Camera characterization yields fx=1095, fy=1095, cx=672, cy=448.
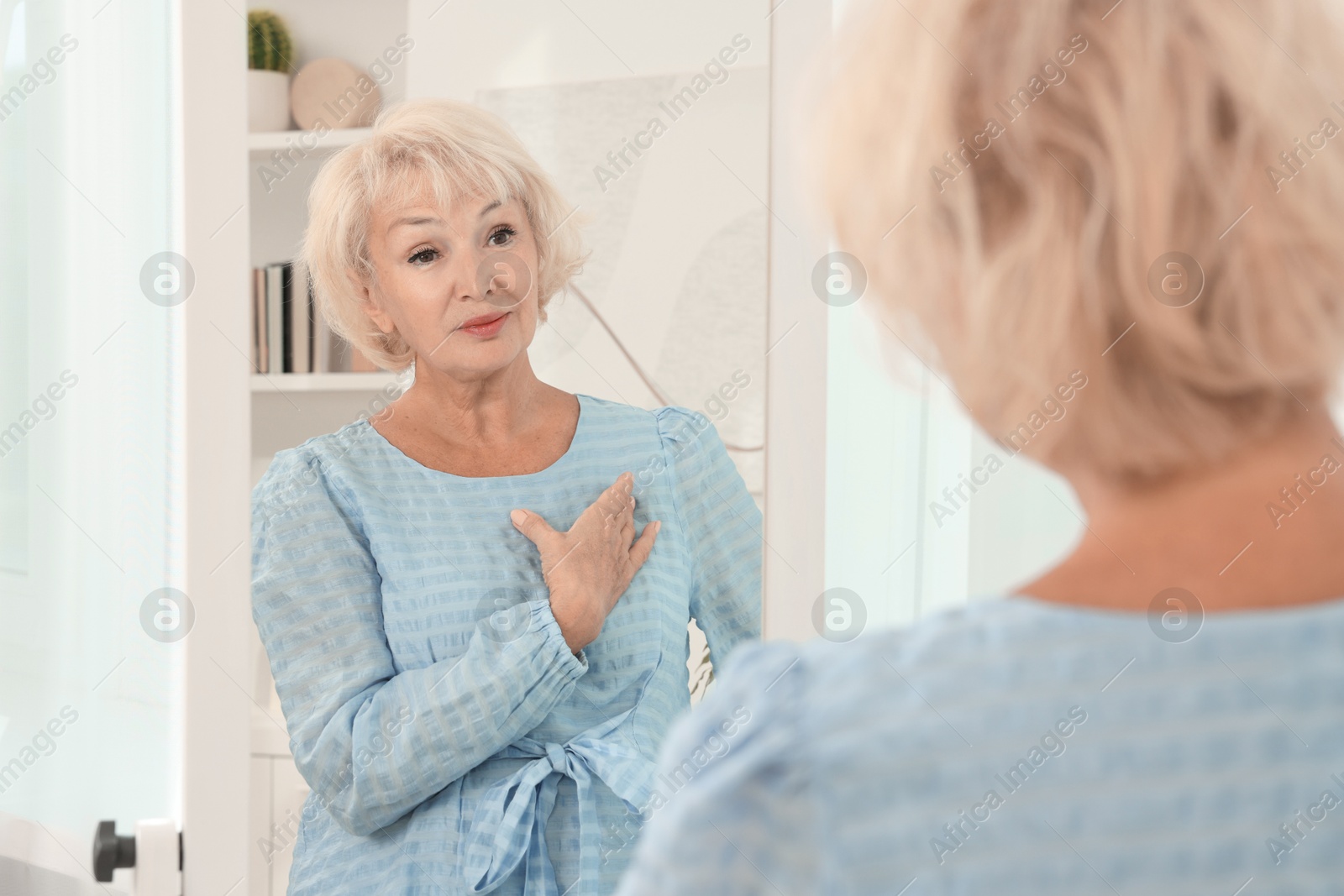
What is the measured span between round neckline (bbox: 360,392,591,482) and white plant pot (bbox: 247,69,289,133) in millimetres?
322

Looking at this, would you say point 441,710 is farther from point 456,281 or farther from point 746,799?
point 746,799

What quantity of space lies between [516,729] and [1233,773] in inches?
26.7

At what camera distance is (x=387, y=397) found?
3.49 feet

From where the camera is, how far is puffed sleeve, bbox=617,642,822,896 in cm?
41

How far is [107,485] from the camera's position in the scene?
3.97 feet

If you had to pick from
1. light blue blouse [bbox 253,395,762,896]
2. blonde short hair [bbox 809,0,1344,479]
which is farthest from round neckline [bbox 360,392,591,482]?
blonde short hair [bbox 809,0,1344,479]

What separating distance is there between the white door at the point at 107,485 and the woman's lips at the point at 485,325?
303mm

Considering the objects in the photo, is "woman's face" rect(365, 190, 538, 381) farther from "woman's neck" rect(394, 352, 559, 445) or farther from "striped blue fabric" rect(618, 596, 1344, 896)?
"striped blue fabric" rect(618, 596, 1344, 896)

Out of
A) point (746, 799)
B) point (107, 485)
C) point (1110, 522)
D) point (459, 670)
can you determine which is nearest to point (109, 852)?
point (107, 485)

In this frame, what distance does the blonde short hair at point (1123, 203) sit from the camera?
0.42 meters

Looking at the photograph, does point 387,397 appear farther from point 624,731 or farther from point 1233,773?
point 1233,773

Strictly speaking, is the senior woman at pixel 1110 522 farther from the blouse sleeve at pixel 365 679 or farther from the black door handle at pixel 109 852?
the black door handle at pixel 109 852

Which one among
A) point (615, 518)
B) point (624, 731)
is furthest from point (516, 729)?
point (615, 518)

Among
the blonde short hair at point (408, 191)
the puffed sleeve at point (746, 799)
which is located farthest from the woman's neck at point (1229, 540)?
the blonde short hair at point (408, 191)
